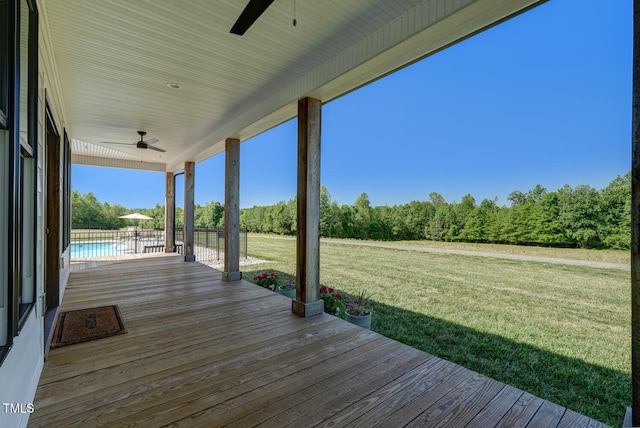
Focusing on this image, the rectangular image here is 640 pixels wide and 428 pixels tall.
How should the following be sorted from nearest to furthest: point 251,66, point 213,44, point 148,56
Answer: point 213,44, point 148,56, point 251,66

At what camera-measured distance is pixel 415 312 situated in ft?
15.2

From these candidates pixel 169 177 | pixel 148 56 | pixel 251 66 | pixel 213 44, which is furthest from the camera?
pixel 169 177

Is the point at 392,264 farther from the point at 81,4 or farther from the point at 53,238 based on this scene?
the point at 81,4

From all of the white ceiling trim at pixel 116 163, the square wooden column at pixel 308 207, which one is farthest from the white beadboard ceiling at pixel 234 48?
the white ceiling trim at pixel 116 163

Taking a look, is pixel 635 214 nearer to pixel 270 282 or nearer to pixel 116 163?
pixel 270 282

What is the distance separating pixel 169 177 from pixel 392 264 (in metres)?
7.65

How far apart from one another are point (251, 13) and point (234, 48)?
118 cm

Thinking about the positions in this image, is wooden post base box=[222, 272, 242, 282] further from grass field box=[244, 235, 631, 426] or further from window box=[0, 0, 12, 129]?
window box=[0, 0, 12, 129]

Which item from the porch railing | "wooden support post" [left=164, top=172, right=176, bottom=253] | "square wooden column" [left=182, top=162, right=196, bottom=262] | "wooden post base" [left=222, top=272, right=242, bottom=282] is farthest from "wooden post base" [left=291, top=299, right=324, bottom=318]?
the porch railing

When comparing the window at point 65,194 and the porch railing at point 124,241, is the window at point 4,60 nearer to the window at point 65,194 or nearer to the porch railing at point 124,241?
the window at point 65,194

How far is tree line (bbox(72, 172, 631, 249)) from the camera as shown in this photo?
4.86 meters

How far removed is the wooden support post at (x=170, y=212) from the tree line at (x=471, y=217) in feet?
16.9

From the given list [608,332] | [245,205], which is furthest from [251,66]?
[245,205]

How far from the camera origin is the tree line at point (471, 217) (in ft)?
15.9
